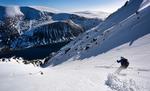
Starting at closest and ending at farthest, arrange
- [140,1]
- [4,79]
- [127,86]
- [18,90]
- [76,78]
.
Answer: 1. [18,90]
2. [127,86]
3. [4,79]
4. [76,78]
5. [140,1]

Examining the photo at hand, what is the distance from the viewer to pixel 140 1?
10300 centimetres

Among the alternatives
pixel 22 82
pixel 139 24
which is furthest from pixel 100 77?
pixel 139 24

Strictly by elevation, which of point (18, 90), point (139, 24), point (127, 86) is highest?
point (139, 24)

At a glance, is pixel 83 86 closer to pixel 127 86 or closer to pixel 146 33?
pixel 127 86

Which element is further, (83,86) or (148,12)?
(148,12)

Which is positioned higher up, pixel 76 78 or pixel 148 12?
pixel 148 12

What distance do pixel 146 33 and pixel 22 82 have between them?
40.4 m

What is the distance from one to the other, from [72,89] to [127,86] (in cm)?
422

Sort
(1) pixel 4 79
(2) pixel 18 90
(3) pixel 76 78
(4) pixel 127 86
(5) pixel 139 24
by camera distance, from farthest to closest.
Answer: (5) pixel 139 24
(3) pixel 76 78
(1) pixel 4 79
(4) pixel 127 86
(2) pixel 18 90

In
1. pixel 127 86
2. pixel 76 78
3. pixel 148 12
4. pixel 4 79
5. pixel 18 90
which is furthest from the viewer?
pixel 148 12

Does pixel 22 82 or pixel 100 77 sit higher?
pixel 22 82

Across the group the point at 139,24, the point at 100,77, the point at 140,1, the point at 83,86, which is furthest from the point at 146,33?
the point at 140,1

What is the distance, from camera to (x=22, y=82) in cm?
1992

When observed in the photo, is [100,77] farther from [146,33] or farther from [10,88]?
[146,33]
